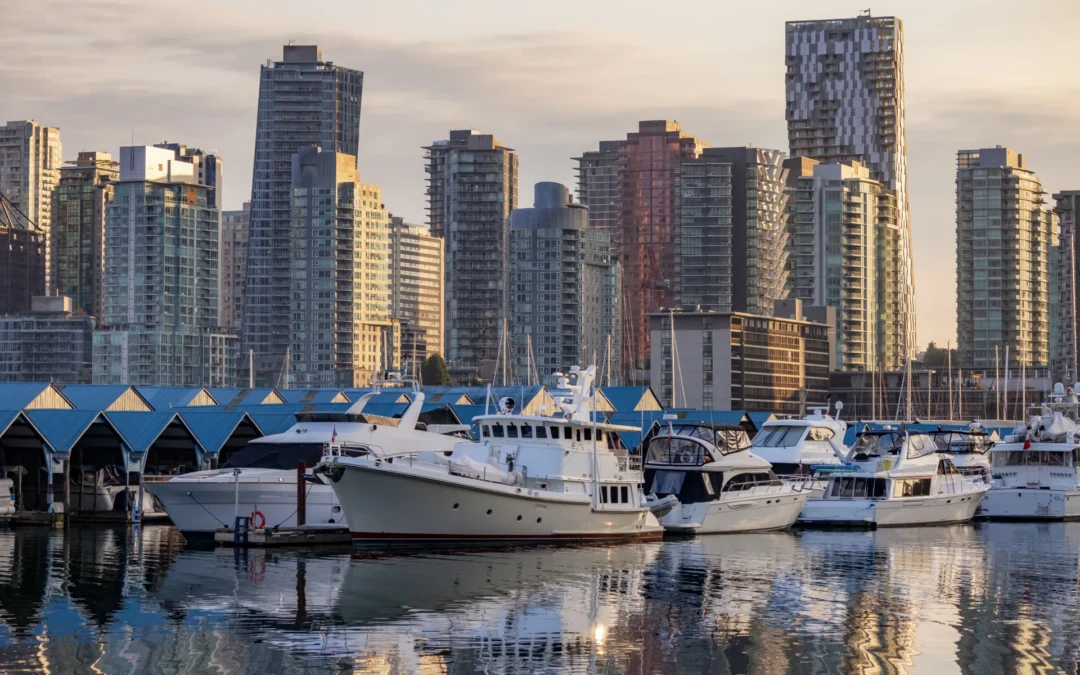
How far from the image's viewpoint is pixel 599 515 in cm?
5825

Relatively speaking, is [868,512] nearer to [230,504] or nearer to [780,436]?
[780,436]

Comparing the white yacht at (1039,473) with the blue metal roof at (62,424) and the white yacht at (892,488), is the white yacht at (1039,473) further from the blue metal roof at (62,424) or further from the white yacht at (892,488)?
the blue metal roof at (62,424)

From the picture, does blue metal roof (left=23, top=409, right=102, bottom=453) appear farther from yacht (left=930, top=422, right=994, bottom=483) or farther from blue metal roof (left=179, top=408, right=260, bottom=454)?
yacht (left=930, top=422, right=994, bottom=483)

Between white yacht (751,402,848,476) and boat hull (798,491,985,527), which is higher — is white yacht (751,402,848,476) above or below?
above

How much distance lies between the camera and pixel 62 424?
219ft

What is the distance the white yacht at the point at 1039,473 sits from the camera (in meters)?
76.2

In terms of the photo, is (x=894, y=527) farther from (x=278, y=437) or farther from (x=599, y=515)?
(x=278, y=437)

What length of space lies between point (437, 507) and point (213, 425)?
20.1 m

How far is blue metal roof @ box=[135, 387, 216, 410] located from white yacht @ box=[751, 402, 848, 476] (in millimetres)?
29252

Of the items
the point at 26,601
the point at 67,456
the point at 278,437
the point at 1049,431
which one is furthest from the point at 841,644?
the point at 1049,431

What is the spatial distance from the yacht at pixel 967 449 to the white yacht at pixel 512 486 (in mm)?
25227

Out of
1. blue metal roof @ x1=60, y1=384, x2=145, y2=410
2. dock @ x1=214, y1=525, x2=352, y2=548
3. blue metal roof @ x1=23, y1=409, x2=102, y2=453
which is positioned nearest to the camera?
dock @ x1=214, y1=525, x2=352, y2=548

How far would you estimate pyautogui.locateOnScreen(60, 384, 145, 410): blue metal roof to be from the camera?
76875mm

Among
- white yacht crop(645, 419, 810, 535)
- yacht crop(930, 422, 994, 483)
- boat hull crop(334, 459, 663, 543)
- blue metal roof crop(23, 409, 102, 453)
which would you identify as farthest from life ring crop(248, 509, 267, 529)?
yacht crop(930, 422, 994, 483)
